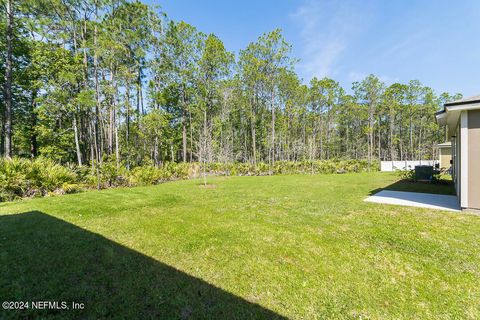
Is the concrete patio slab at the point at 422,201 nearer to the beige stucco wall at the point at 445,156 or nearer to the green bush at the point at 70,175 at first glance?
the green bush at the point at 70,175

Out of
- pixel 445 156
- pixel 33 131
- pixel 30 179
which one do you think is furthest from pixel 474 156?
pixel 33 131

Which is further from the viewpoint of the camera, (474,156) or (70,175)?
(70,175)

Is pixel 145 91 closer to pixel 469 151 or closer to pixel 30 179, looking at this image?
pixel 30 179

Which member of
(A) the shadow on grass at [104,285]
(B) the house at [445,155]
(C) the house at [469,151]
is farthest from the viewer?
(B) the house at [445,155]

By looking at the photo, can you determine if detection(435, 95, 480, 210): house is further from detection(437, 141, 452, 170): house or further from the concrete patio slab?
detection(437, 141, 452, 170): house

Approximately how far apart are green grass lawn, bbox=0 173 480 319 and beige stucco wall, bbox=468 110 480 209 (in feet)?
2.13

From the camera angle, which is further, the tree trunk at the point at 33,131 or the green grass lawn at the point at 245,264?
the tree trunk at the point at 33,131

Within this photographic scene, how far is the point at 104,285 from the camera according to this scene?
2.40 meters

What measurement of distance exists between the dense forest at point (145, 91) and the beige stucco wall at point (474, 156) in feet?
34.4

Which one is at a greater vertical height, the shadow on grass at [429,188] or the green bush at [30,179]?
the green bush at [30,179]

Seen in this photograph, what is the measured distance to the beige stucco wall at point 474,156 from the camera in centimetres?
477

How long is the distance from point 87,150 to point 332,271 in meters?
23.9

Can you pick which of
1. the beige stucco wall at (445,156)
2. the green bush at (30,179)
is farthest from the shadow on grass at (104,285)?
the beige stucco wall at (445,156)

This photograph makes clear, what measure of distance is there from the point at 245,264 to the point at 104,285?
1.80 metres
